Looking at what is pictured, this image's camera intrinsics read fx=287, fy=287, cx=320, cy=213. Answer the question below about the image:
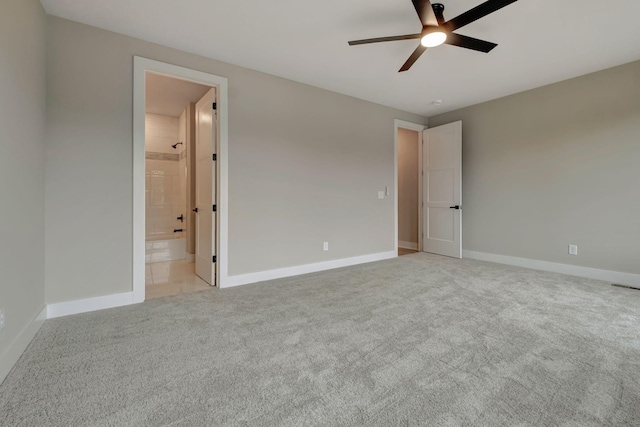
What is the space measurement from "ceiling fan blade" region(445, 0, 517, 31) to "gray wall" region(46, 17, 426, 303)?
214 cm

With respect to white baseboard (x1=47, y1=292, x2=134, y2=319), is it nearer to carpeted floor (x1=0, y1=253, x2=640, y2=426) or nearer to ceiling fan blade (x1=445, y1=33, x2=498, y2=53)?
carpeted floor (x1=0, y1=253, x2=640, y2=426)

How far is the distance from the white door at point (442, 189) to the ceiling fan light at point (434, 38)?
272 centimetres

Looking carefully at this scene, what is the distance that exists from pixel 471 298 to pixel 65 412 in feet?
10.3

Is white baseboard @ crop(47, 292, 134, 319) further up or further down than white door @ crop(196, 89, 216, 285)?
further down

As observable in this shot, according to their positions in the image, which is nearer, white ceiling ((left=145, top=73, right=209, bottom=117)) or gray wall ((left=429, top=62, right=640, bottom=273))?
gray wall ((left=429, top=62, right=640, bottom=273))

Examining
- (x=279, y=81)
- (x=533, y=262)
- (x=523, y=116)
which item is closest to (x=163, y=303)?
(x=279, y=81)

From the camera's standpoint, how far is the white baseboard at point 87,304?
2.46 m

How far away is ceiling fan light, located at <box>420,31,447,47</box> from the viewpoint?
2303mm

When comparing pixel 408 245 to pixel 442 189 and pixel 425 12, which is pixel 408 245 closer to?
pixel 442 189

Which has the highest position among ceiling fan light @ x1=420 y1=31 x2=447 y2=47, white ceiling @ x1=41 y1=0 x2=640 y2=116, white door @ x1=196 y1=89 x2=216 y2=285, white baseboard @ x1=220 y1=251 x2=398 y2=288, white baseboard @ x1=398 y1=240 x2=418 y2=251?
white ceiling @ x1=41 y1=0 x2=640 y2=116

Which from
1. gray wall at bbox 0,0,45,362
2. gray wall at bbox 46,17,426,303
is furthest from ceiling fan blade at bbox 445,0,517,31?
gray wall at bbox 0,0,45,362

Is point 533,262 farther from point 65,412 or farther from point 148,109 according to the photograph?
point 148,109

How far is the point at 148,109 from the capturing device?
5.06 m

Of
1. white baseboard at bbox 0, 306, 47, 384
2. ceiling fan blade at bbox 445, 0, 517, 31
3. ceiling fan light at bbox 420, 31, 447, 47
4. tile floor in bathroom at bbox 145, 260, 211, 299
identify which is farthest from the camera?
tile floor in bathroom at bbox 145, 260, 211, 299
